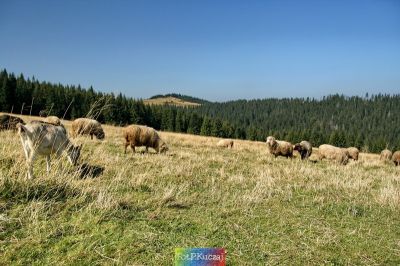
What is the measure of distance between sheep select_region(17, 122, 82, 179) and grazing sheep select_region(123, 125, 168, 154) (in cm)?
852

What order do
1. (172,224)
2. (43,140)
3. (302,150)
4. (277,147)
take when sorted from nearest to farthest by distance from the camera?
(172,224)
(43,140)
(277,147)
(302,150)

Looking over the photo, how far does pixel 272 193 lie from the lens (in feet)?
26.3

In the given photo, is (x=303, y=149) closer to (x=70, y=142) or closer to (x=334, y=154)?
(x=334, y=154)

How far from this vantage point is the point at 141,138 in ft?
58.4

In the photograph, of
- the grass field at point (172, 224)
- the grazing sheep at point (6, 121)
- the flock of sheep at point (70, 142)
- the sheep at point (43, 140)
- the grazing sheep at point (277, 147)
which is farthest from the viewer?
the grazing sheep at point (277, 147)

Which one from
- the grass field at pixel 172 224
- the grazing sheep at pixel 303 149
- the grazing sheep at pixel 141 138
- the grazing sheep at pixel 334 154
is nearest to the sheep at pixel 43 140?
the grass field at pixel 172 224

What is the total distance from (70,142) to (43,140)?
0.77m

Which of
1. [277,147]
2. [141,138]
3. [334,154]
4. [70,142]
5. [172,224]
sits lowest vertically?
[334,154]

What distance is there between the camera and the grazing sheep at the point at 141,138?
17.6 meters

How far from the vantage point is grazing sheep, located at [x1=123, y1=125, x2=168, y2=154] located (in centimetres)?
1756

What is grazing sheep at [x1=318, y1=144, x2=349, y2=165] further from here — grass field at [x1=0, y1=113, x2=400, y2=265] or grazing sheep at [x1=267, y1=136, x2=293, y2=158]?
grass field at [x1=0, y1=113, x2=400, y2=265]

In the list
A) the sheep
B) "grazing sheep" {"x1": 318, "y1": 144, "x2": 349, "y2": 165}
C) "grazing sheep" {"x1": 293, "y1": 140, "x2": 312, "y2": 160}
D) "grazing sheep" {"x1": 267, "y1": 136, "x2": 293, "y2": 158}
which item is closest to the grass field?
the sheep

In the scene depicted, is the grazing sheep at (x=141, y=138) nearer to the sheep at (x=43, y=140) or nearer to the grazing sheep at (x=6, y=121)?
the grazing sheep at (x=6, y=121)


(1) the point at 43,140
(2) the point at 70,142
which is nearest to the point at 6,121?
(2) the point at 70,142
